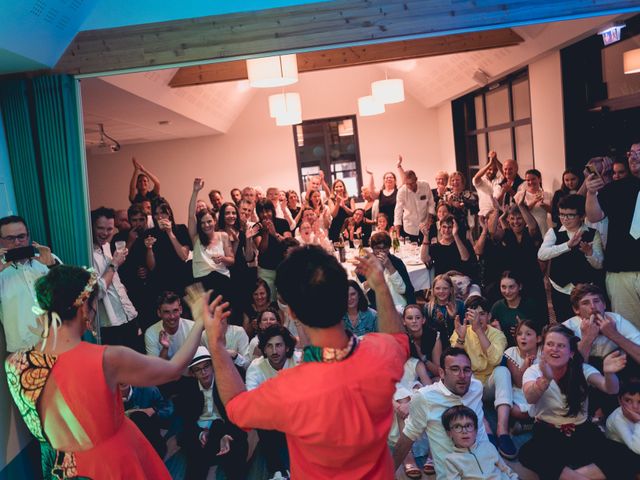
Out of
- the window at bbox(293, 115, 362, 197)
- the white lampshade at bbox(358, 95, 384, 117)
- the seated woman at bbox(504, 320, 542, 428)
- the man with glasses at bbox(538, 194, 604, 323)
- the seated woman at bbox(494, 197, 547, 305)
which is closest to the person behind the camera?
the seated woman at bbox(504, 320, 542, 428)

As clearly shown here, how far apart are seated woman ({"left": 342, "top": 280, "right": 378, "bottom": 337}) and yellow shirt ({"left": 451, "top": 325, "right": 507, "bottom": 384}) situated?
58 centimetres

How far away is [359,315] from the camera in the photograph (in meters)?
4.16

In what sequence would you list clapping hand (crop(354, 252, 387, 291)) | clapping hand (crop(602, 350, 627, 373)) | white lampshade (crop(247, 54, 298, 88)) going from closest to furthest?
clapping hand (crop(354, 252, 387, 291))
clapping hand (crop(602, 350, 627, 373))
white lampshade (crop(247, 54, 298, 88))

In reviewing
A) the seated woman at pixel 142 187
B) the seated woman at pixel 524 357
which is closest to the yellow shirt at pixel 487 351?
the seated woman at pixel 524 357

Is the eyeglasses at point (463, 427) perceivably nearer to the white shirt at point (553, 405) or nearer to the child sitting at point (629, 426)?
the white shirt at point (553, 405)

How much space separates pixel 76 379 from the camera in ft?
5.90

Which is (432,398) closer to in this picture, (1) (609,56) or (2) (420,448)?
(2) (420,448)

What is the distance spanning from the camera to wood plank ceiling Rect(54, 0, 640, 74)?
11.6ft

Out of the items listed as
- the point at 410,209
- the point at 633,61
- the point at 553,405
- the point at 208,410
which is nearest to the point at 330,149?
the point at 410,209

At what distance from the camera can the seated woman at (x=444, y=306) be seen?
4.18 metres

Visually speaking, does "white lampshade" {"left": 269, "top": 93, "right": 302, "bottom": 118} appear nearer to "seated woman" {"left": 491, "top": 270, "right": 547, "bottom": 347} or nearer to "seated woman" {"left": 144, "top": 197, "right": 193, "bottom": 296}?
"seated woman" {"left": 144, "top": 197, "right": 193, "bottom": 296}

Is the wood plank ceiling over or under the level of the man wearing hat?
over

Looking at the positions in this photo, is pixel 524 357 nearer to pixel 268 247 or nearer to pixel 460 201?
pixel 268 247

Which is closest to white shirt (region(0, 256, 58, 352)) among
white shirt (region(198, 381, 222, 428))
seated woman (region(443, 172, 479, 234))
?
white shirt (region(198, 381, 222, 428))
